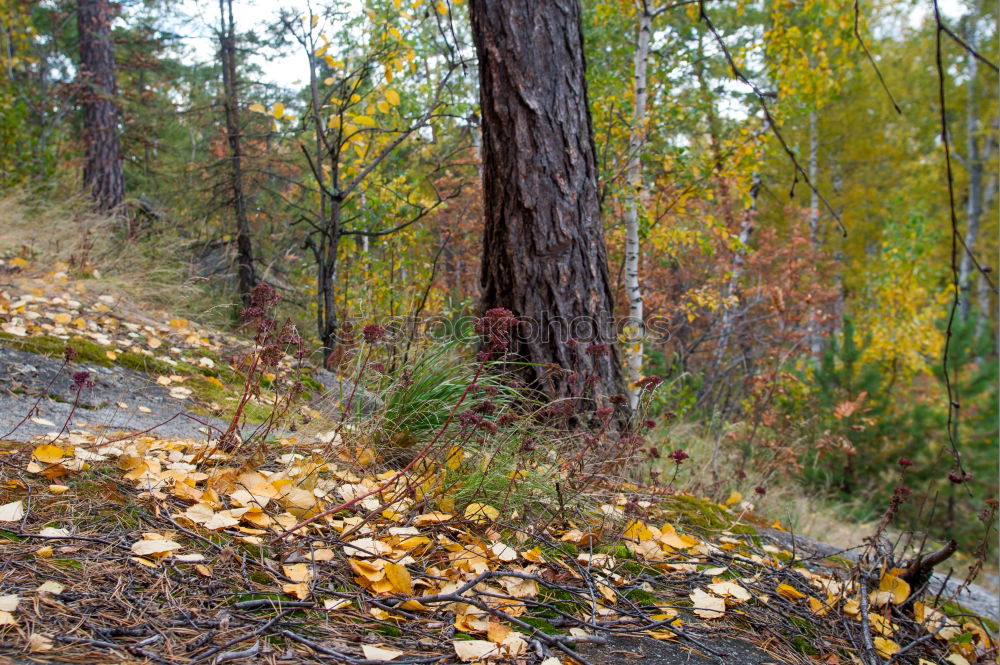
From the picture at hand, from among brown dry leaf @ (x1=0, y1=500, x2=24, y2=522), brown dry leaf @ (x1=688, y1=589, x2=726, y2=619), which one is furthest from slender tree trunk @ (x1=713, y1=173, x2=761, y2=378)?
brown dry leaf @ (x1=0, y1=500, x2=24, y2=522)

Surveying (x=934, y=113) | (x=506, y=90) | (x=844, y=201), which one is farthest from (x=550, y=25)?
(x=934, y=113)

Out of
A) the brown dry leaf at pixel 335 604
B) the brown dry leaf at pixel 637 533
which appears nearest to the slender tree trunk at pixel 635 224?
the brown dry leaf at pixel 637 533

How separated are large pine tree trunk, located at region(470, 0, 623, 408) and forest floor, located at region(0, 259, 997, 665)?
951mm

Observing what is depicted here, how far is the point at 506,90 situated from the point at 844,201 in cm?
1612

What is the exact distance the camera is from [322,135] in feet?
16.2

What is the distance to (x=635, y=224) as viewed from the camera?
4801mm

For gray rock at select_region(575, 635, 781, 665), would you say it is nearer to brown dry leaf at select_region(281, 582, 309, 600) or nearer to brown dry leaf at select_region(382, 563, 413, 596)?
brown dry leaf at select_region(382, 563, 413, 596)

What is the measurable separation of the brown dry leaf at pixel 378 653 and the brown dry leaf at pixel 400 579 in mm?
256

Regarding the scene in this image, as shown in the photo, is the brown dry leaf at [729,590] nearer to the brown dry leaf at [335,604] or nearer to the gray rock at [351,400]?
the brown dry leaf at [335,604]

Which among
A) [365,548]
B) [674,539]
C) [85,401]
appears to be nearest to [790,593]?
[674,539]

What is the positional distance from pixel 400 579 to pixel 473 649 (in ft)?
1.00

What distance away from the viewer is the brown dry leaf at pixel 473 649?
1.42 metres

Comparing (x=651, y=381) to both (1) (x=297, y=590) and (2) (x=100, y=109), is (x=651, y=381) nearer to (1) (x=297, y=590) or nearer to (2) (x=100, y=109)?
(1) (x=297, y=590)

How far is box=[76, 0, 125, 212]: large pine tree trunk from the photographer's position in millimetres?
7887
